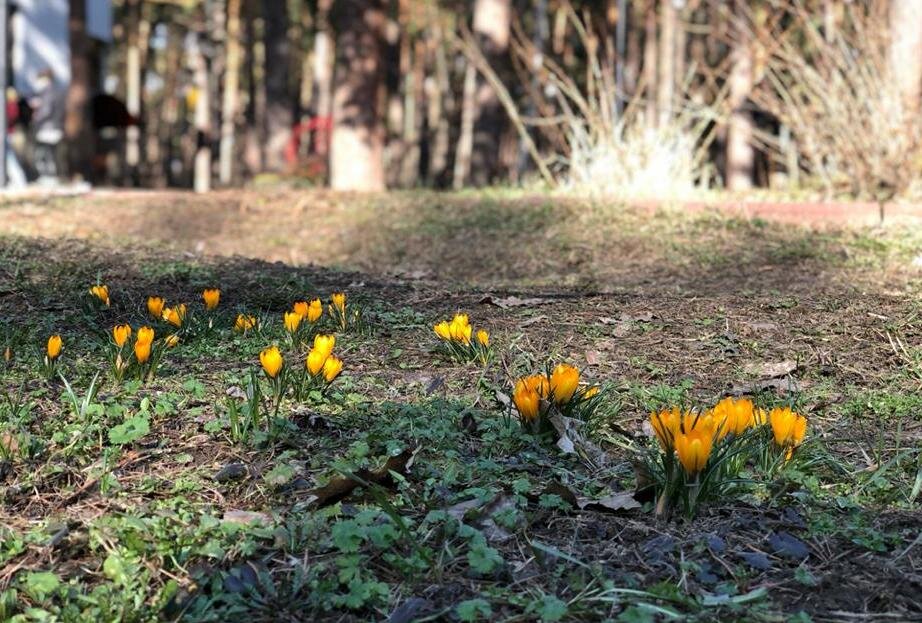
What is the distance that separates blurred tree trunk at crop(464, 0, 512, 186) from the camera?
1554 centimetres

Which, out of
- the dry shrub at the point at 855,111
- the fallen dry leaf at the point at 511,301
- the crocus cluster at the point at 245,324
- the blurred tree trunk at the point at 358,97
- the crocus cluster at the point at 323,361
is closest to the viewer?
the crocus cluster at the point at 323,361

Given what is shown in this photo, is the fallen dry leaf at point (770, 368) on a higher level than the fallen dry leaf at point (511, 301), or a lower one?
lower

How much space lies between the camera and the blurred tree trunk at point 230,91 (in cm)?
2630

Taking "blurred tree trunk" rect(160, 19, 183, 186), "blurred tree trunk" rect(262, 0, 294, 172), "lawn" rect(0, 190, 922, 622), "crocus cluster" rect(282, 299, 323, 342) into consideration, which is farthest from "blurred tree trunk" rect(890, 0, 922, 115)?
"blurred tree trunk" rect(160, 19, 183, 186)

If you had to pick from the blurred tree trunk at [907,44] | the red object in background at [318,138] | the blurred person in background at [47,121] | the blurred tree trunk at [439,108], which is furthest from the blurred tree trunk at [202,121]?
the blurred tree trunk at [907,44]

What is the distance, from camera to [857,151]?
8.77 m

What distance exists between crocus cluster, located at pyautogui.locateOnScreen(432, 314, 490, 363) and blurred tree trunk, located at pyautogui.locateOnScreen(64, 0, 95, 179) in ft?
51.3

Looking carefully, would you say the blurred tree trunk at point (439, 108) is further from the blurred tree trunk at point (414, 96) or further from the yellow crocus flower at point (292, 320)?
the yellow crocus flower at point (292, 320)

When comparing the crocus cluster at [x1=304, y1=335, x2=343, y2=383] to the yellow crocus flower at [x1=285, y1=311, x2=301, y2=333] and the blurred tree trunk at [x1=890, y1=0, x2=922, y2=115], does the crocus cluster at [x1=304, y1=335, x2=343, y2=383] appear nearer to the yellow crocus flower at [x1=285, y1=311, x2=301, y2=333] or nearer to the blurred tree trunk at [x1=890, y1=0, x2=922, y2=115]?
the yellow crocus flower at [x1=285, y1=311, x2=301, y2=333]

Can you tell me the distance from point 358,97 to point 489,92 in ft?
12.9

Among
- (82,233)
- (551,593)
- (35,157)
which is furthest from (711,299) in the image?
(35,157)

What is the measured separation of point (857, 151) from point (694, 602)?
743cm

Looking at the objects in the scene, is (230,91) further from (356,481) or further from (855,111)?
(356,481)

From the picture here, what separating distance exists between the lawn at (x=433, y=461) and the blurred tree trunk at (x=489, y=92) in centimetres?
1105
